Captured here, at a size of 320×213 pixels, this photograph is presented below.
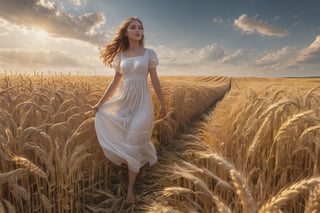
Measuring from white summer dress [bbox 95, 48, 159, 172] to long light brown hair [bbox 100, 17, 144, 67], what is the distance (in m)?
0.16

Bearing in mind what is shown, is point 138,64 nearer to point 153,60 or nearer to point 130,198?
point 153,60

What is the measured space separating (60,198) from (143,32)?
2083 mm

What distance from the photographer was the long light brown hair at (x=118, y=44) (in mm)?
3377

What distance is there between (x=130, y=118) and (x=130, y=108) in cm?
13

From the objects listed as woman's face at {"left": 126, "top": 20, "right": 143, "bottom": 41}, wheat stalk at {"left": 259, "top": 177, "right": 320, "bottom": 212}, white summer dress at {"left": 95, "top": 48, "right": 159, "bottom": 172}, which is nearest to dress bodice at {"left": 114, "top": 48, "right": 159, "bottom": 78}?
white summer dress at {"left": 95, "top": 48, "right": 159, "bottom": 172}

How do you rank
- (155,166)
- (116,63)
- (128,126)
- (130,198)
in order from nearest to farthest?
(130,198) < (128,126) < (116,63) < (155,166)

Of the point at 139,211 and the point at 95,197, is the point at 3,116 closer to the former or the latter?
the point at 95,197

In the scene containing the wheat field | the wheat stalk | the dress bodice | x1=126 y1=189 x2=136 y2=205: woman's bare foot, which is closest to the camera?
the wheat stalk

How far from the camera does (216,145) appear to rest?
2.75 meters

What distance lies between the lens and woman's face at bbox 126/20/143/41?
322 cm

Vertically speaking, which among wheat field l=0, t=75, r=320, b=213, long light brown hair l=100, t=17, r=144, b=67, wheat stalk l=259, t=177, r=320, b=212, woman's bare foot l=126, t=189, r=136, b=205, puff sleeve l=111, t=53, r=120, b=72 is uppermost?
long light brown hair l=100, t=17, r=144, b=67

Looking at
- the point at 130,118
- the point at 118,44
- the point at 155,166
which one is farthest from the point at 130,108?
the point at 155,166

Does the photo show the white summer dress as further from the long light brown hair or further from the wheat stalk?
the wheat stalk

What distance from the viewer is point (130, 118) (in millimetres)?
3158
